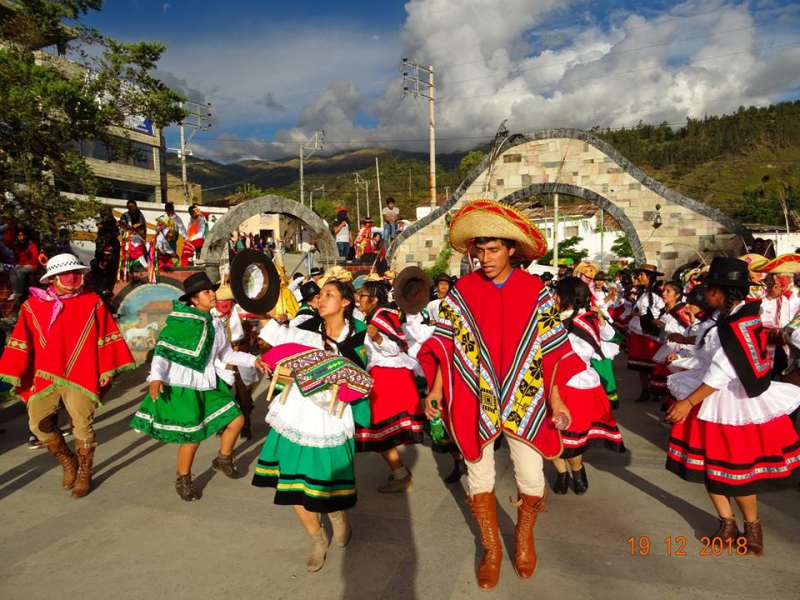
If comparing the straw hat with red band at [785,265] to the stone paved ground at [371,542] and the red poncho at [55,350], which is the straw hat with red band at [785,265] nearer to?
the stone paved ground at [371,542]

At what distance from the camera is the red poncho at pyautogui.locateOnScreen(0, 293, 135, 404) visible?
4383mm

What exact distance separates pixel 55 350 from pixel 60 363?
11 centimetres

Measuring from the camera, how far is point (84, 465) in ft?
14.7

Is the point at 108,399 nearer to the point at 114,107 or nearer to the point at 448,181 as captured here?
the point at 114,107

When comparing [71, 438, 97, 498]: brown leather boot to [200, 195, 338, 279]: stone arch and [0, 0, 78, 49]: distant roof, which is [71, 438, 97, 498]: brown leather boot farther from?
[0, 0, 78, 49]: distant roof

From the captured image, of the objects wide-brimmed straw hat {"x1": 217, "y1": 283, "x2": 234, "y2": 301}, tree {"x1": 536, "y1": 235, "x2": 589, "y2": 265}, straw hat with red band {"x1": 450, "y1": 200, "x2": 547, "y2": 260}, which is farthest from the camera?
tree {"x1": 536, "y1": 235, "x2": 589, "y2": 265}

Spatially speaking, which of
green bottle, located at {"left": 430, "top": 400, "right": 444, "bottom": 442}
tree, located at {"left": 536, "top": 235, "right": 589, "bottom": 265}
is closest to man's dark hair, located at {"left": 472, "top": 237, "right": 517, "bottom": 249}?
green bottle, located at {"left": 430, "top": 400, "right": 444, "bottom": 442}

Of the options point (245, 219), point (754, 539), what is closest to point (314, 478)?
point (754, 539)

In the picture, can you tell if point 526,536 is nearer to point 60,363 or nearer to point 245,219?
point 60,363

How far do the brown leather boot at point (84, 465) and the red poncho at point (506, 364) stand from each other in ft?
10.6

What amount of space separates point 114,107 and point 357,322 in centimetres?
856

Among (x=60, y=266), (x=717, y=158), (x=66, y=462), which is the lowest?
(x=66, y=462)

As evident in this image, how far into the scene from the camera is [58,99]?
348 inches

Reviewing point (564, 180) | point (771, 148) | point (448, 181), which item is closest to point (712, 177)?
point (771, 148)
